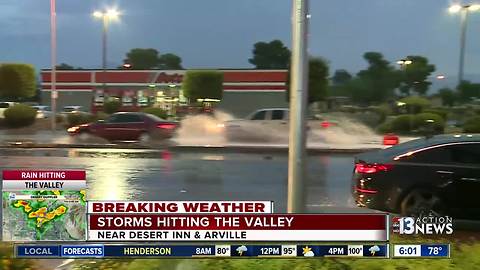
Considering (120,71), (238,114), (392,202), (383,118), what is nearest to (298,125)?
(392,202)

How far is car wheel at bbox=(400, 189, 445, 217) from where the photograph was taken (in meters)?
6.43

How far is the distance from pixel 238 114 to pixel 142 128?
12.5 ft

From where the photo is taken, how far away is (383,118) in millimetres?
24125

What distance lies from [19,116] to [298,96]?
22875 mm

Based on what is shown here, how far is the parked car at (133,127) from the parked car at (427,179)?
1392cm

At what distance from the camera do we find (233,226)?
13.7 ft

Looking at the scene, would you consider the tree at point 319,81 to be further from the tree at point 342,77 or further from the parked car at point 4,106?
the parked car at point 4,106

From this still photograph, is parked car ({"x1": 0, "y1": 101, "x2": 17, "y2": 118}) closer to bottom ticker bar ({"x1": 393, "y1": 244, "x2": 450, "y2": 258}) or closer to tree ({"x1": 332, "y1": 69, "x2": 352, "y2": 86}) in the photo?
tree ({"x1": 332, "y1": 69, "x2": 352, "y2": 86})

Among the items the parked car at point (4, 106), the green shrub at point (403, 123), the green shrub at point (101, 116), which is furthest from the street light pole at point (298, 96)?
the parked car at point (4, 106)

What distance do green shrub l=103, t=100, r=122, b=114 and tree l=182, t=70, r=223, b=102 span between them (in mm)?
7577

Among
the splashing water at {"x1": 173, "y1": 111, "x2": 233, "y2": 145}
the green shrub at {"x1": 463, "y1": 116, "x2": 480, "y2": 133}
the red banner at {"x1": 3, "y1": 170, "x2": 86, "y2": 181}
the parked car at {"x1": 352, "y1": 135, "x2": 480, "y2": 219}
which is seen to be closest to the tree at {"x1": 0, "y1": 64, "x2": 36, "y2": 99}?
the splashing water at {"x1": 173, "y1": 111, "x2": 233, "y2": 145}

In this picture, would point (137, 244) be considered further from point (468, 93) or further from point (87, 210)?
point (468, 93)

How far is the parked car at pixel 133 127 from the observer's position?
1992 cm

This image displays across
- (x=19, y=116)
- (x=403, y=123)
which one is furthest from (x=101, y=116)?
(x=403, y=123)
